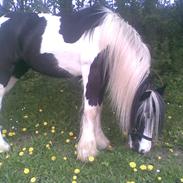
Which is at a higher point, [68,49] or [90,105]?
Result: [68,49]

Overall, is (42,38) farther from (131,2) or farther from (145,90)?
(131,2)

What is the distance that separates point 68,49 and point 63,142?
1.17 meters

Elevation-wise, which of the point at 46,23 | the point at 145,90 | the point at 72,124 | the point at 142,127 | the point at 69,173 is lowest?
the point at 72,124

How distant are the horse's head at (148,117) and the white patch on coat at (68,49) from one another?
2.25 ft

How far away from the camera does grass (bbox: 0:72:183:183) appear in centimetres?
396

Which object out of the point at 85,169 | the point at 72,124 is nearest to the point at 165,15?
the point at 72,124

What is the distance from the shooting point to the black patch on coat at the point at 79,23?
429cm

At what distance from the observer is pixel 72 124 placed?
5.39 meters

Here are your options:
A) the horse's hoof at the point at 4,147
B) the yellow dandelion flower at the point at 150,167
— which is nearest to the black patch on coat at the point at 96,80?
the yellow dandelion flower at the point at 150,167

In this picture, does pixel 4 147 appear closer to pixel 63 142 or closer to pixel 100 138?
pixel 63 142

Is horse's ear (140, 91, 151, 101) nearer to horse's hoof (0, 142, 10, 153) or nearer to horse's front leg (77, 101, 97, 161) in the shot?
horse's front leg (77, 101, 97, 161)

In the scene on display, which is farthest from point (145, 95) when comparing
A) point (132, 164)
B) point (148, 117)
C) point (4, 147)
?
point (4, 147)

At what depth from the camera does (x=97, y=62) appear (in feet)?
13.6

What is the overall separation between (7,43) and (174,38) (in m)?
3.62
